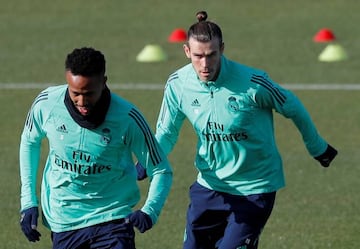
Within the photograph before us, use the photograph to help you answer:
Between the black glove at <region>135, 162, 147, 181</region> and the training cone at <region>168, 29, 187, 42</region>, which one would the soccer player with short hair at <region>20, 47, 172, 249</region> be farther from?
the training cone at <region>168, 29, 187, 42</region>

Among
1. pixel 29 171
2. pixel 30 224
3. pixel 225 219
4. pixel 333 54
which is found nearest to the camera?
pixel 30 224

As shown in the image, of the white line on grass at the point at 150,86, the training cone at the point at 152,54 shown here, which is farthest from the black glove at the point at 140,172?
the training cone at the point at 152,54

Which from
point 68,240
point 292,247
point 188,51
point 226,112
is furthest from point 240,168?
point 292,247

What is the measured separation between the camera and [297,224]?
11875 mm

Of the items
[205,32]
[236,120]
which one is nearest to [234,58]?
[236,120]

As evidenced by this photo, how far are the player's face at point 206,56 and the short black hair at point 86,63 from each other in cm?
102

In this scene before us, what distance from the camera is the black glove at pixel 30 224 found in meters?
7.66

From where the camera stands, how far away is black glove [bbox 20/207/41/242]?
25.1 feet

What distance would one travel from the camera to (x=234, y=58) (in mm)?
20531

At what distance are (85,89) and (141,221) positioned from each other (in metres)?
0.93

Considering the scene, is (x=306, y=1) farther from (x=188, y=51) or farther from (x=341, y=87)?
(x=188, y=51)

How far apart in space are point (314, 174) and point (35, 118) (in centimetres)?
663

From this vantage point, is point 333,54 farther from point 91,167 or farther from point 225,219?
point 91,167

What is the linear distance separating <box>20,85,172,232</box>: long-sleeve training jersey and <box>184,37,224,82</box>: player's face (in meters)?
0.83
